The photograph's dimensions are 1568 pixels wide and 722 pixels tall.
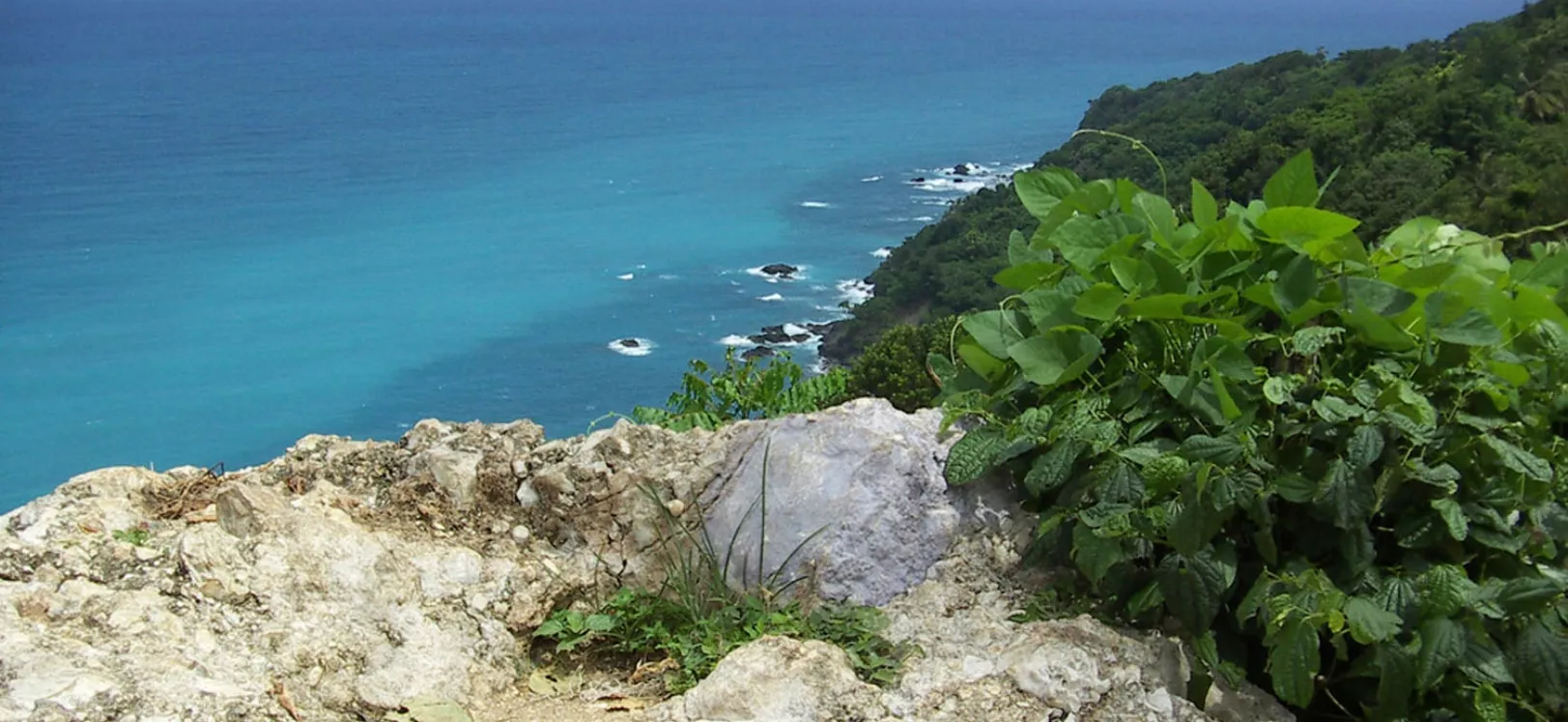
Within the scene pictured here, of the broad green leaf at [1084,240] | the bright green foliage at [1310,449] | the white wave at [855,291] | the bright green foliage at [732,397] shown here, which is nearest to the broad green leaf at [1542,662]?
the bright green foliage at [1310,449]

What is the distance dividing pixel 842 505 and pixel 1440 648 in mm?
1257

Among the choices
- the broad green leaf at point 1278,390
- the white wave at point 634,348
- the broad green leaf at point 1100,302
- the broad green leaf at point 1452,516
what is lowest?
the white wave at point 634,348

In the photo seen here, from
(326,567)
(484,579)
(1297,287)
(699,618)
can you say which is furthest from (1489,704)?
(326,567)

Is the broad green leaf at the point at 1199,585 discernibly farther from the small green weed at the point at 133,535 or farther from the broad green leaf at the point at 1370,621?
the small green weed at the point at 133,535

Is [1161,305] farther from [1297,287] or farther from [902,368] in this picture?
[902,368]

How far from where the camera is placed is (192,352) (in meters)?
51.1

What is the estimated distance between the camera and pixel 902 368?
16.1 m

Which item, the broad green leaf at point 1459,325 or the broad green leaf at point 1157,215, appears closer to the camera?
the broad green leaf at point 1459,325

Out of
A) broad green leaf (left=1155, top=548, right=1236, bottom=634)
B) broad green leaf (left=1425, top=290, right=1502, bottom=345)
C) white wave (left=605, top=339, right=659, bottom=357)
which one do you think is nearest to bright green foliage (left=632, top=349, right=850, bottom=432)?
→ broad green leaf (left=1155, top=548, right=1236, bottom=634)

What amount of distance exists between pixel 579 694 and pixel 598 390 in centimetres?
4212

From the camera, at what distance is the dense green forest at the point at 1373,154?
109 ft

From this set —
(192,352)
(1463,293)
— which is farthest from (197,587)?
(192,352)

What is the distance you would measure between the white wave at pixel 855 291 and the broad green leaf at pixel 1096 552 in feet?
159

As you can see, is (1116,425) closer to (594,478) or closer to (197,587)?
(594,478)
